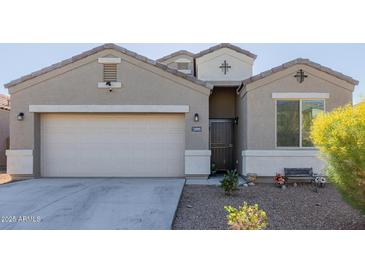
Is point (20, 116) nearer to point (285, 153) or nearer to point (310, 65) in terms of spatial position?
point (285, 153)

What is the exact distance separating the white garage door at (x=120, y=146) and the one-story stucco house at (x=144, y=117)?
0.04 m

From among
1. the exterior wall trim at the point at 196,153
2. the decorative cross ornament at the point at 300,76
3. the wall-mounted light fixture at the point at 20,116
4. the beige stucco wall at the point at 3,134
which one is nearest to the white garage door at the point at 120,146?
the exterior wall trim at the point at 196,153

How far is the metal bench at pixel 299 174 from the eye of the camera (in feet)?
30.3

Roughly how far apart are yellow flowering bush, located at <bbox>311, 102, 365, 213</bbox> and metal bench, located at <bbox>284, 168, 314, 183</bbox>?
13.2ft

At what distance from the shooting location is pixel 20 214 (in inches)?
224

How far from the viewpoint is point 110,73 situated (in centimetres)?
1003

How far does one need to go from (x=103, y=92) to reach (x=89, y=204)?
4.93 m

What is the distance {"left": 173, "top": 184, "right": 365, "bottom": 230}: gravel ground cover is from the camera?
17.5 ft

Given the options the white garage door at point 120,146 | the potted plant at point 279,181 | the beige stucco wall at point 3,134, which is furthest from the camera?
the beige stucco wall at point 3,134

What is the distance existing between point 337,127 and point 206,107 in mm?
5398

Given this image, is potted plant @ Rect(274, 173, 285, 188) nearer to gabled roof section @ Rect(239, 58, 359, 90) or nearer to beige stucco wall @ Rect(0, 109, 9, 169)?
gabled roof section @ Rect(239, 58, 359, 90)

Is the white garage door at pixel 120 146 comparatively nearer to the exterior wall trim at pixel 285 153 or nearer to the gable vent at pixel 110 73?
the gable vent at pixel 110 73

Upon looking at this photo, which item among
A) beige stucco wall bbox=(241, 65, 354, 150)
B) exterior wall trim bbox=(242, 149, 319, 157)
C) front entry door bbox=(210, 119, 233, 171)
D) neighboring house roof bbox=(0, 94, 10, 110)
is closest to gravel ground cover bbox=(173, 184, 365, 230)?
exterior wall trim bbox=(242, 149, 319, 157)

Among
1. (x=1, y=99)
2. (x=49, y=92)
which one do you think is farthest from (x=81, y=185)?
(x=1, y=99)
